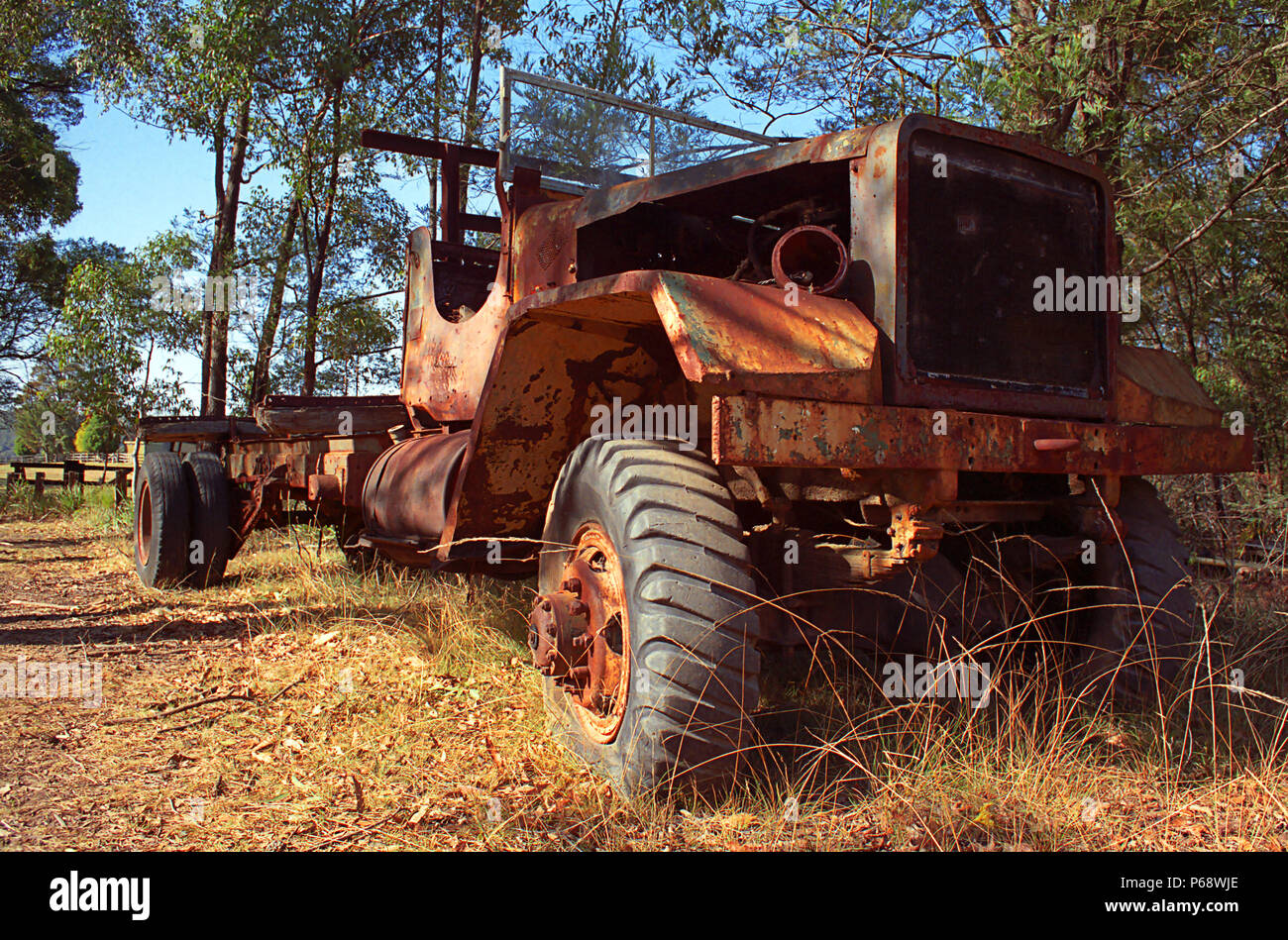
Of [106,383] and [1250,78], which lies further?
[106,383]

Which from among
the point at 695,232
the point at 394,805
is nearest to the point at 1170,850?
the point at 394,805

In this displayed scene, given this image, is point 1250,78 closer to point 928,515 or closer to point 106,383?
point 928,515

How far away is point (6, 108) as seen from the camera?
1992cm

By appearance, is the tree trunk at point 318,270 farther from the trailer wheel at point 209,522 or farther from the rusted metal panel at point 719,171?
the rusted metal panel at point 719,171

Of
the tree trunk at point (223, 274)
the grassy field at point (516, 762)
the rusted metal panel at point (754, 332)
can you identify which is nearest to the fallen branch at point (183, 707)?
the grassy field at point (516, 762)

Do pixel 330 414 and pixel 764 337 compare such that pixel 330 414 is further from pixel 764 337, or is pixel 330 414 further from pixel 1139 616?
pixel 1139 616

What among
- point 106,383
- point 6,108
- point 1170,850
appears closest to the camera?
point 1170,850

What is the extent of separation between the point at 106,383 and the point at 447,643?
955 cm

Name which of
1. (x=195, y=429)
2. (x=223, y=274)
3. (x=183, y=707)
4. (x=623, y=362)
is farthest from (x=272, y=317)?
(x=623, y=362)

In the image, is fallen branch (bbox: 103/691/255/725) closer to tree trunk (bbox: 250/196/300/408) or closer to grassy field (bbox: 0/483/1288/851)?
grassy field (bbox: 0/483/1288/851)
